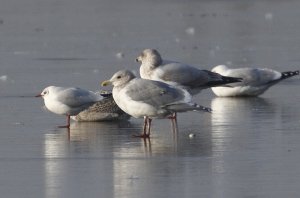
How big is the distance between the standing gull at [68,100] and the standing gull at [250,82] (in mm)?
3191

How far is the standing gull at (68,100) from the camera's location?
12.5 meters

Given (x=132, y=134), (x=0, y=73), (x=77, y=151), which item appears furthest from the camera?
(x=0, y=73)

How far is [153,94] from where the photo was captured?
11812 millimetres

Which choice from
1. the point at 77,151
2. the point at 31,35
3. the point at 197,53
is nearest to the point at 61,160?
the point at 77,151

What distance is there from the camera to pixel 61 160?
1023cm

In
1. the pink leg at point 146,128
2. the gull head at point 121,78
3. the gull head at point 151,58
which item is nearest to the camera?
the pink leg at point 146,128


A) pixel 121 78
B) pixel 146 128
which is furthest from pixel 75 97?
pixel 146 128

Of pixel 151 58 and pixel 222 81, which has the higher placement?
pixel 151 58

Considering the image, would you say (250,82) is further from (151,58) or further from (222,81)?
(151,58)

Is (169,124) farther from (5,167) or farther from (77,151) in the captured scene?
(5,167)

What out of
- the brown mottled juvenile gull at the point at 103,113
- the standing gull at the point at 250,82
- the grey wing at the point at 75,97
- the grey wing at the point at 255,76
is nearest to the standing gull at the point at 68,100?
the grey wing at the point at 75,97

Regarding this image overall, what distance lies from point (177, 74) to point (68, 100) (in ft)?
7.39

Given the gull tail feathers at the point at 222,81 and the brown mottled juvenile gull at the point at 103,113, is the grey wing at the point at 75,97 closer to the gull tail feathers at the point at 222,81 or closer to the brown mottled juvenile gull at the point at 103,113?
the brown mottled juvenile gull at the point at 103,113

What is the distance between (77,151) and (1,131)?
5.16 ft
